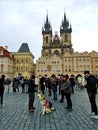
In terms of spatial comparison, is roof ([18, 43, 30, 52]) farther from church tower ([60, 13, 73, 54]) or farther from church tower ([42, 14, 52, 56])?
church tower ([60, 13, 73, 54])

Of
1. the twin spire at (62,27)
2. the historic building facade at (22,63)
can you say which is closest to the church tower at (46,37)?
the twin spire at (62,27)

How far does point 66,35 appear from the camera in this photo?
352 feet

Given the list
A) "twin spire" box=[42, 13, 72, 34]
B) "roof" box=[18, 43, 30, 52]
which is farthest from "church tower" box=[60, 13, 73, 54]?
"roof" box=[18, 43, 30, 52]

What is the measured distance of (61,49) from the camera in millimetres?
104750

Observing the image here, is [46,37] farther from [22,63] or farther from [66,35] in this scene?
[22,63]

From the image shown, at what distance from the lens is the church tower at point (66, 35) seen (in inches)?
4085

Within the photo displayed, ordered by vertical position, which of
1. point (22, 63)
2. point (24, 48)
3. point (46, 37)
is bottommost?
point (22, 63)

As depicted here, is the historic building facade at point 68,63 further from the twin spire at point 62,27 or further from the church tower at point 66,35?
the twin spire at point 62,27

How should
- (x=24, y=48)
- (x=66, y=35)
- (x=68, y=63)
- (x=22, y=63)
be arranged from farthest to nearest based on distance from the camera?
(x=66, y=35) → (x=68, y=63) → (x=24, y=48) → (x=22, y=63)

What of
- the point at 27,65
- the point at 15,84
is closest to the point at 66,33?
the point at 27,65

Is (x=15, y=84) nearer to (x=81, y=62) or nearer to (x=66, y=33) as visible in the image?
(x=81, y=62)

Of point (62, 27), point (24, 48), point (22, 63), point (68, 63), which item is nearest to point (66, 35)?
point (62, 27)

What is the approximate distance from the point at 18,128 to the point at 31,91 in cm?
406

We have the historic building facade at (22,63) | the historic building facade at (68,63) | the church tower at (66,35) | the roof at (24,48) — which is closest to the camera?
the historic building facade at (22,63)
